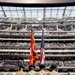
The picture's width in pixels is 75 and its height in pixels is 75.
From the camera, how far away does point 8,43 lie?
68.3 feet

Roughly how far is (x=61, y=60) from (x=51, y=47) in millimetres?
1578

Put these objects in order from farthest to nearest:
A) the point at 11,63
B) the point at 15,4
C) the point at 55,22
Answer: the point at 55,22, the point at 11,63, the point at 15,4

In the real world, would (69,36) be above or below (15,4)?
below

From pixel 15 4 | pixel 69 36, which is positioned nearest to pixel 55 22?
pixel 69 36

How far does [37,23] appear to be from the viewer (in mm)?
22500

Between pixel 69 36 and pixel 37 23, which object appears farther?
pixel 37 23

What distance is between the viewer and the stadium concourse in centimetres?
1861

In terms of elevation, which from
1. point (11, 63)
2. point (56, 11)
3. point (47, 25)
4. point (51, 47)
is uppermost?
point (56, 11)

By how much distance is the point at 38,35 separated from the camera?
20.7m

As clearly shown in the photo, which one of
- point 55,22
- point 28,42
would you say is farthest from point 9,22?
point 55,22

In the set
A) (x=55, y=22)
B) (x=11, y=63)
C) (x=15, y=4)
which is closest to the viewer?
(x=15, y=4)

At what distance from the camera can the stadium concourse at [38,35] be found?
18609mm

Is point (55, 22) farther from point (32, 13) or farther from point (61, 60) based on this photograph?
point (61, 60)

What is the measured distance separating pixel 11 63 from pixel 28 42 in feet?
10.1
